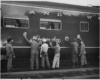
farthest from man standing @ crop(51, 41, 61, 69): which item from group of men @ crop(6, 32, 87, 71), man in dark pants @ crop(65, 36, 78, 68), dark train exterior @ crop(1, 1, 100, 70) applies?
man in dark pants @ crop(65, 36, 78, 68)

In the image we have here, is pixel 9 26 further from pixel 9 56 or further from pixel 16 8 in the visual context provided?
pixel 9 56

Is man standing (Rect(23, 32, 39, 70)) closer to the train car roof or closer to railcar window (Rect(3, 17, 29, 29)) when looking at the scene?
railcar window (Rect(3, 17, 29, 29))

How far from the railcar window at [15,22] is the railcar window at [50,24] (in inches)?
33.5

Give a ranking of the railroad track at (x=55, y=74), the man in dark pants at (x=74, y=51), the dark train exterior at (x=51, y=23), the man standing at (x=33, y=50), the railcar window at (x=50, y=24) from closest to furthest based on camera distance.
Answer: the railroad track at (x=55, y=74)
the dark train exterior at (x=51, y=23)
the man standing at (x=33, y=50)
the railcar window at (x=50, y=24)
the man in dark pants at (x=74, y=51)

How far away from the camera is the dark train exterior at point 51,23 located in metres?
7.48

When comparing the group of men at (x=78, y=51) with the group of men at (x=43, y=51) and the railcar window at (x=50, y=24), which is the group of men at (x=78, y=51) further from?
the railcar window at (x=50, y=24)

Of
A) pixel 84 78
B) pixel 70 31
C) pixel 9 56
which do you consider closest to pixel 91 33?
pixel 70 31

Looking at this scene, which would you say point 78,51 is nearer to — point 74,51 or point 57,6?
point 74,51

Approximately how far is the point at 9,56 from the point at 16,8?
8.23 ft

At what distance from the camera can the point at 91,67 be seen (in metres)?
8.85

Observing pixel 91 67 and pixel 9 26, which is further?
pixel 91 67

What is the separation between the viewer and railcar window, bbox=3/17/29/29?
738 centimetres

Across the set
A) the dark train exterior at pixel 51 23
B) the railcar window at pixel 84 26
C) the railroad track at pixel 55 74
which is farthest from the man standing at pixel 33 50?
the railcar window at pixel 84 26

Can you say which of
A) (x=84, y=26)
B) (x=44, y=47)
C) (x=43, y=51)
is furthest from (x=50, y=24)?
(x=84, y=26)
